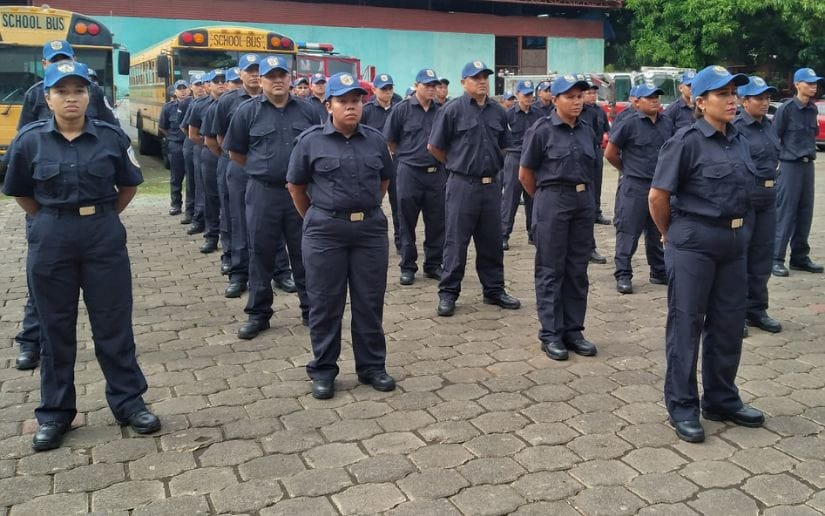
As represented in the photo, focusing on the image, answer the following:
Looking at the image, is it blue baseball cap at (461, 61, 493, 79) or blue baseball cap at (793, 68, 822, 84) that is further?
blue baseball cap at (793, 68, 822, 84)

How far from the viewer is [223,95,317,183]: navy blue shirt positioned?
612cm

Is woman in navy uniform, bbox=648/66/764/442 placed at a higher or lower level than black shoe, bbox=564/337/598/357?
higher

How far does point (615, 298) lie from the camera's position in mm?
7320

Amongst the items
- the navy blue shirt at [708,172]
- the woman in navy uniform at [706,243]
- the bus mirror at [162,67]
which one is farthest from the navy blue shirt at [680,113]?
the bus mirror at [162,67]

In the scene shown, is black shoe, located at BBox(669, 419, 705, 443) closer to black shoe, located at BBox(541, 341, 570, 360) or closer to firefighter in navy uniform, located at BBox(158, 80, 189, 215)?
black shoe, located at BBox(541, 341, 570, 360)

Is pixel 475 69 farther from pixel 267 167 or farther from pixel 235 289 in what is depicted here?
pixel 235 289

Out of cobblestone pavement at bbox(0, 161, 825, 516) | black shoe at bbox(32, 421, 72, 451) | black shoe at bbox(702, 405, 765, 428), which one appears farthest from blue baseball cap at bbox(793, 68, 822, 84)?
black shoe at bbox(32, 421, 72, 451)

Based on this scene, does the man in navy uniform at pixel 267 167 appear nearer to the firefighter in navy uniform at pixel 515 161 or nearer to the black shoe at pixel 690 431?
the black shoe at pixel 690 431

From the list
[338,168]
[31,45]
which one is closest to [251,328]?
[338,168]

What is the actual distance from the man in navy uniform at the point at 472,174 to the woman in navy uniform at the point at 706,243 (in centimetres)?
247

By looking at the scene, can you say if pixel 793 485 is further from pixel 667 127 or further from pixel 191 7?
pixel 191 7

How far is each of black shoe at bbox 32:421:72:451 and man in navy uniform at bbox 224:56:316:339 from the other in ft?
6.51

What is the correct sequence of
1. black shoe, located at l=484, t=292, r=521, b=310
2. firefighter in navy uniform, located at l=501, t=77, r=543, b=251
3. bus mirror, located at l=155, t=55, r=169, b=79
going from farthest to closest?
bus mirror, located at l=155, t=55, r=169, b=79 < firefighter in navy uniform, located at l=501, t=77, r=543, b=251 < black shoe, located at l=484, t=292, r=521, b=310

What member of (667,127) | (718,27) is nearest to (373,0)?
(718,27)
